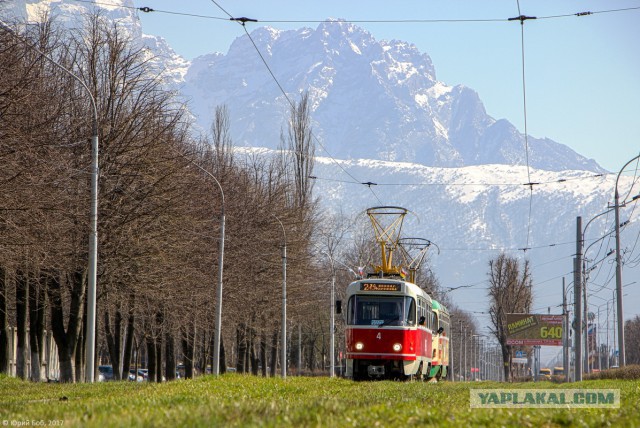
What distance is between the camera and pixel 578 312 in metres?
46.9

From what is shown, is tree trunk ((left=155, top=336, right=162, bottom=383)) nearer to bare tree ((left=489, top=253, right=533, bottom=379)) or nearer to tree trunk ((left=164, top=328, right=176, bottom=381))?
tree trunk ((left=164, top=328, right=176, bottom=381))

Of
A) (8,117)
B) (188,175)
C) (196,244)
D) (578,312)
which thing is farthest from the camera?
(578,312)

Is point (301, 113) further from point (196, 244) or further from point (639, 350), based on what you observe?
point (639, 350)

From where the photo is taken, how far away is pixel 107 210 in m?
31.9

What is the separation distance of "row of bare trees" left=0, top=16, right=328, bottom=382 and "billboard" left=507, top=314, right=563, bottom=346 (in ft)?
116

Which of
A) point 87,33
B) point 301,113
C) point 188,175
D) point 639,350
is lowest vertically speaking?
point 639,350

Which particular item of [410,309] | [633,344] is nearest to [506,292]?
[633,344]

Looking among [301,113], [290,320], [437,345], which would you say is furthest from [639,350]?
[437,345]

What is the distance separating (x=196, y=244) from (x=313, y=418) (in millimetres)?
30383

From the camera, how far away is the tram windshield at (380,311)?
32.4 meters

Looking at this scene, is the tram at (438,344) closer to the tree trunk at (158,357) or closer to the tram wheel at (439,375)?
the tram wheel at (439,375)

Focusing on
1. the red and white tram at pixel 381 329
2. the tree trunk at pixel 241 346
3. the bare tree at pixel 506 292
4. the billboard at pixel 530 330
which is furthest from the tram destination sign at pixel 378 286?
the bare tree at pixel 506 292

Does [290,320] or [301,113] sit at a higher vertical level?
[301,113]

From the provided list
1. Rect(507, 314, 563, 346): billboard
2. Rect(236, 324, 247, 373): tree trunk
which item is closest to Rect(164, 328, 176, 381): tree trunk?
Rect(236, 324, 247, 373): tree trunk
